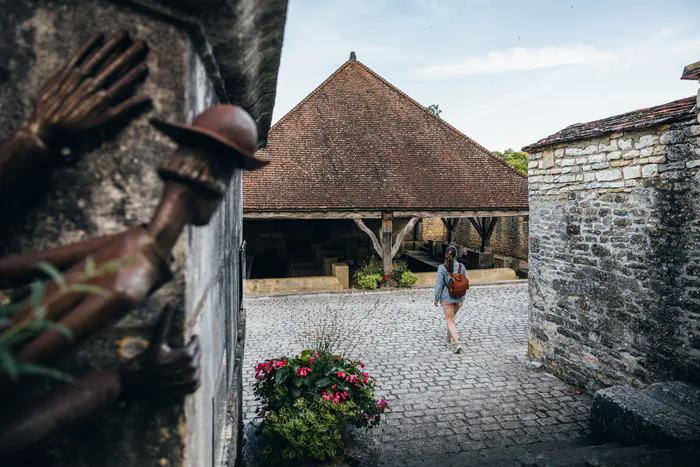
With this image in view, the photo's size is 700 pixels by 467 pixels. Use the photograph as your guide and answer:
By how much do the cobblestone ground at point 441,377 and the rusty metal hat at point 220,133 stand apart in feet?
10.4

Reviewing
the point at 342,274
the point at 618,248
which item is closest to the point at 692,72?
the point at 618,248

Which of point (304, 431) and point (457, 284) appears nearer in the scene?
point (304, 431)

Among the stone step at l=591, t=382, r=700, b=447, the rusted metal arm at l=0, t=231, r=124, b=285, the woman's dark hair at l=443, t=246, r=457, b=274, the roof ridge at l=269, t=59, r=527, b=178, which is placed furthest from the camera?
the roof ridge at l=269, t=59, r=527, b=178

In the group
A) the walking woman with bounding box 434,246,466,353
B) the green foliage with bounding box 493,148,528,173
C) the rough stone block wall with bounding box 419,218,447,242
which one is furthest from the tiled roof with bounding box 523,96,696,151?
the green foliage with bounding box 493,148,528,173

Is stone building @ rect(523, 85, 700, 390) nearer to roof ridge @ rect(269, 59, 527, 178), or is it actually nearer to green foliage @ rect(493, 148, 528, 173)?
roof ridge @ rect(269, 59, 527, 178)

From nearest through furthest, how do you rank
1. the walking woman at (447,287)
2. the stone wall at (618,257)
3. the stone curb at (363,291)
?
the stone wall at (618,257) → the walking woman at (447,287) → the stone curb at (363,291)

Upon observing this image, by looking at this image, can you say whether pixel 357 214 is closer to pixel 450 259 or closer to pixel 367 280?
pixel 367 280

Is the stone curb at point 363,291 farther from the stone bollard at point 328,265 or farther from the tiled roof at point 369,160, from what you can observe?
the tiled roof at point 369,160

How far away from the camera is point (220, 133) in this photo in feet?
3.13

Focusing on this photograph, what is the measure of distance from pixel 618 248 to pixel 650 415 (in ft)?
6.11

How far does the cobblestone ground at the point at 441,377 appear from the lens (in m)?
4.32

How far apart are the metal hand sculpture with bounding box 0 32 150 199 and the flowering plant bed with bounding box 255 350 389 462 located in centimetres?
276

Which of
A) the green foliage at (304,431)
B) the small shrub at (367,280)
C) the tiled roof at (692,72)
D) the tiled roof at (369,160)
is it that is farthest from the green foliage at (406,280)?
the green foliage at (304,431)

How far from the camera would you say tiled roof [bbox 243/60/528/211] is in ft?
38.8
